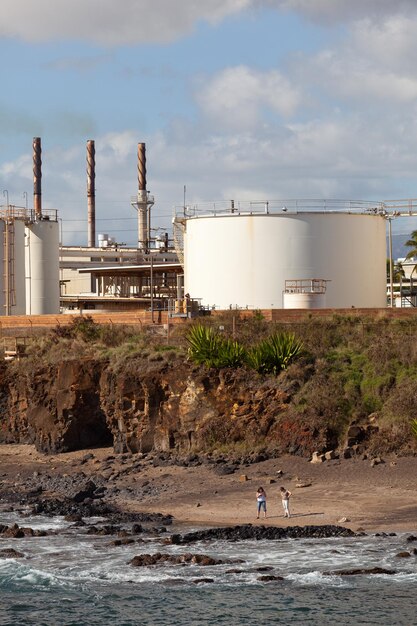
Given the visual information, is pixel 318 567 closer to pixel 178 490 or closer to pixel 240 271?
pixel 178 490

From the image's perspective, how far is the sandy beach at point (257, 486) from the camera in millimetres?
38250

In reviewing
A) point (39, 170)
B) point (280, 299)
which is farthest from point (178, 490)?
point (39, 170)

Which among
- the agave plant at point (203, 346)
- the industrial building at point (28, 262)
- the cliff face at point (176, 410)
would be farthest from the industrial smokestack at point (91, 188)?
the agave plant at point (203, 346)

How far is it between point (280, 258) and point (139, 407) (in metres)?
15.1

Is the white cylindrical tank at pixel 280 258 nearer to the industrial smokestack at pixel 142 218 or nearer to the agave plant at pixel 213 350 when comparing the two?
the agave plant at pixel 213 350

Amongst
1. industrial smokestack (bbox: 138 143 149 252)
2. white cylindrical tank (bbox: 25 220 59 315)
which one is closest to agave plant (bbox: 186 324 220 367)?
white cylindrical tank (bbox: 25 220 59 315)

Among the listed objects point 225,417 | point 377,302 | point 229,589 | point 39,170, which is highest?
point 39,170

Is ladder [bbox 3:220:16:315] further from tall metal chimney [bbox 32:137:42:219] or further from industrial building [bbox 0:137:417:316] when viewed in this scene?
tall metal chimney [bbox 32:137:42:219]

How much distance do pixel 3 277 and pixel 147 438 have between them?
78.6 feet

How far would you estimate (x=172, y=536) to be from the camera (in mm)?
36031

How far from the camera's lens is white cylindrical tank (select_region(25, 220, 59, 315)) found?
71.8 meters

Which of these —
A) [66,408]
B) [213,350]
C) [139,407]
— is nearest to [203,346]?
[213,350]

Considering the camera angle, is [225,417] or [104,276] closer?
[225,417]

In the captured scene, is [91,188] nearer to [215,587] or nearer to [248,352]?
[248,352]
